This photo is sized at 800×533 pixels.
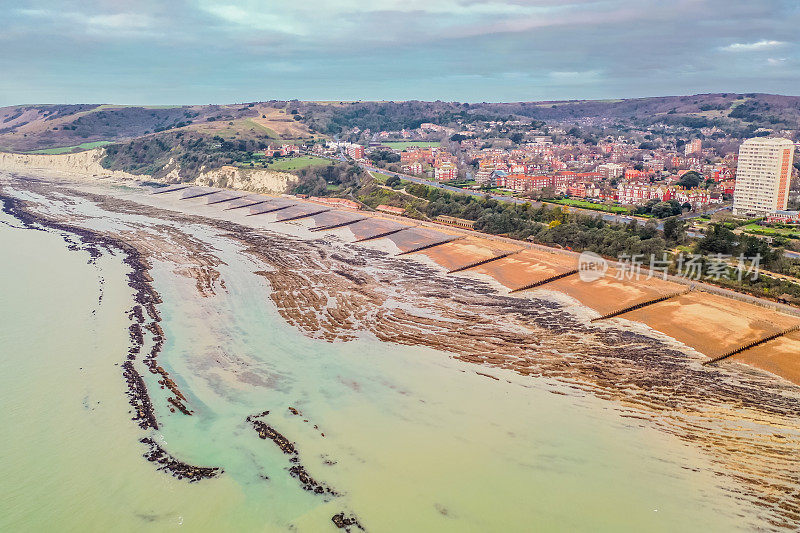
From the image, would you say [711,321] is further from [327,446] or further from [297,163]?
[297,163]

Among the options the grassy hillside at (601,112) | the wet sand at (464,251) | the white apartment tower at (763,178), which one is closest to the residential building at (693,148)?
the grassy hillside at (601,112)

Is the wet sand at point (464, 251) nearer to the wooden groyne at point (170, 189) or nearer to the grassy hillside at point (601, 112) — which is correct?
the wooden groyne at point (170, 189)

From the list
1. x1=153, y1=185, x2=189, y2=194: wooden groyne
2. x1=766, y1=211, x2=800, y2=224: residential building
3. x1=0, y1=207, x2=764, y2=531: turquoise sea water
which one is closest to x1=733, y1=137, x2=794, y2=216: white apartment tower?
x1=766, y1=211, x2=800, y2=224: residential building

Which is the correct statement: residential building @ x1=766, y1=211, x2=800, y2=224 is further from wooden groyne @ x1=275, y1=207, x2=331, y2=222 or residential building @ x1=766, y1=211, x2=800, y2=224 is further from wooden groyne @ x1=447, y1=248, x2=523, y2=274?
wooden groyne @ x1=275, y1=207, x2=331, y2=222

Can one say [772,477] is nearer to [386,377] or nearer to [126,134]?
[386,377]

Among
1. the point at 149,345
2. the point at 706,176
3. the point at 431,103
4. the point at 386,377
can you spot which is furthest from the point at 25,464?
the point at 431,103

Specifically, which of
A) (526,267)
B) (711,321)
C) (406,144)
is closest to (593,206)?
(526,267)
